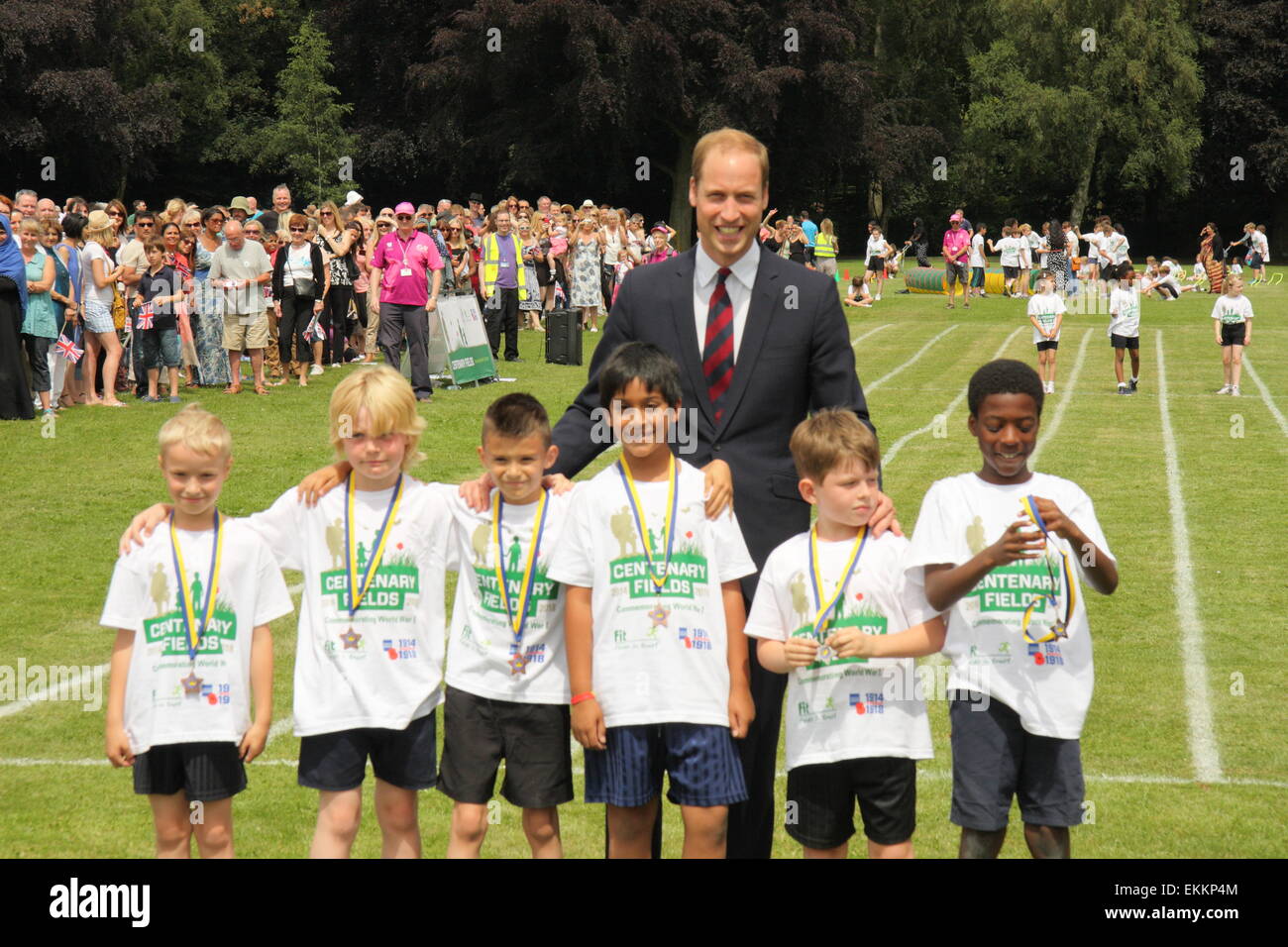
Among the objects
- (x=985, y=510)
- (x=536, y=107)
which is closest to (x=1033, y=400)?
(x=985, y=510)

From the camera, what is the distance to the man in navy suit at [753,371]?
15.6 feet

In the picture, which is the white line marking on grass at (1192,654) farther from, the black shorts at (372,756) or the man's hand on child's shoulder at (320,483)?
the man's hand on child's shoulder at (320,483)

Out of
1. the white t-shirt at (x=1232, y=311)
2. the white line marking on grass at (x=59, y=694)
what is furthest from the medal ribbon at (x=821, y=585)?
the white t-shirt at (x=1232, y=311)

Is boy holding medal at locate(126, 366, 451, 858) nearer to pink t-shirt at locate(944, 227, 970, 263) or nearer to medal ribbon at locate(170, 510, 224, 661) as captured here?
medal ribbon at locate(170, 510, 224, 661)

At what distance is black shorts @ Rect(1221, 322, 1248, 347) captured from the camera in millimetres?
21016

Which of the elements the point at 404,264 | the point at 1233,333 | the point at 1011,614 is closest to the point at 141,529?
the point at 1011,614

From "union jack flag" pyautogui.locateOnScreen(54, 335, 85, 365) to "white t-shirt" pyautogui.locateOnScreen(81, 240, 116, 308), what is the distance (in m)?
0.57

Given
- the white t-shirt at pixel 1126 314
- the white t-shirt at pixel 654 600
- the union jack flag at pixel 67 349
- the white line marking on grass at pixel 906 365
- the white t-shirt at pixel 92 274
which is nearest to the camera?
the white t-shirt at pixel 654 600

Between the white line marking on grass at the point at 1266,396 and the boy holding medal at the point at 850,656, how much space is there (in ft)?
49.5

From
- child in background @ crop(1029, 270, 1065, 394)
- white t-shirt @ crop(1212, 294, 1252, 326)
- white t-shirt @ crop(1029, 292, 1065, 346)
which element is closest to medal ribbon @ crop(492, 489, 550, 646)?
child in background @ crop(1029, 270, 1065, 394)

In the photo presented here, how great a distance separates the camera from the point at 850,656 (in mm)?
4434
